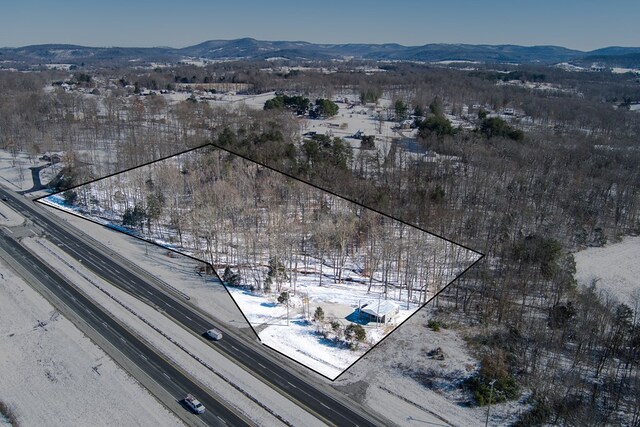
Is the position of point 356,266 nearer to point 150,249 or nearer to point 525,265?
point 525,265

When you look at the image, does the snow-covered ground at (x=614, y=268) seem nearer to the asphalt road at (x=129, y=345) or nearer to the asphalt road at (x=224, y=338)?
the asphalt road at (x=224, y=338)

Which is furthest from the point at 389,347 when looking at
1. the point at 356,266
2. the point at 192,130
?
the point at 192,130

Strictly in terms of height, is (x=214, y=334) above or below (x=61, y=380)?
above

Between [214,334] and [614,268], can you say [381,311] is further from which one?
[614,268]

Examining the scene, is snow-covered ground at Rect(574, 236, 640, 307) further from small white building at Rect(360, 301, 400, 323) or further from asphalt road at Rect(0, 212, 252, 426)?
asphalt road at Rect(0, 212, 252, 426)

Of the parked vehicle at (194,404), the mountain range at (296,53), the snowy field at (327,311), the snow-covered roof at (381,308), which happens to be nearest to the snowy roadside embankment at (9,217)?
the snowy field at (327,311)

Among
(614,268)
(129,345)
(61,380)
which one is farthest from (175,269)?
(614,268)

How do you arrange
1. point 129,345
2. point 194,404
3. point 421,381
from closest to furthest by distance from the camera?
1. point 194,404
2. point 421,381
3. point 129,345
